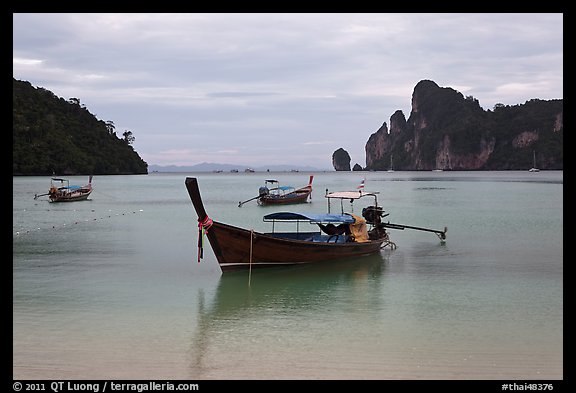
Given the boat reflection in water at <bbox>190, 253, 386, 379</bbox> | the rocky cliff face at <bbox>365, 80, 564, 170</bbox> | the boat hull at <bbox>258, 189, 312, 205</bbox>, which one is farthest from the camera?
the rocky cliff face at <bbox>365, 80, 564, 170</bbox>

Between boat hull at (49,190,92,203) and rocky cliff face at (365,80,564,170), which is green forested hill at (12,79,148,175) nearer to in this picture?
boat hull at (49,190,92,203)

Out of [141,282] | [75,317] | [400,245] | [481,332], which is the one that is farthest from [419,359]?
[400,245]

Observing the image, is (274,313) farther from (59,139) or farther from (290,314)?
(59,139)

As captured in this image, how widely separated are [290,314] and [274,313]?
0.38 m

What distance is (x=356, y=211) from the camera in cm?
4116

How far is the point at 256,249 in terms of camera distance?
50.3 feet

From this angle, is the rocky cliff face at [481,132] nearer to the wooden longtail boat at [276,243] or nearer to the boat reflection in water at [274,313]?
the wooden longtail boat at [276,243]

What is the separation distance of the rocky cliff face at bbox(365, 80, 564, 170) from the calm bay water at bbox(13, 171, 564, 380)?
153 m

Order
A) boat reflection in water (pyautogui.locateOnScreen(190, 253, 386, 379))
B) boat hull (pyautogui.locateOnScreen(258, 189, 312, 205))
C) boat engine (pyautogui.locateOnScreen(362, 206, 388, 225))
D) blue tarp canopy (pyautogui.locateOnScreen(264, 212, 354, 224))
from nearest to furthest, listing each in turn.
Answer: boat reflection in water (pyautogui.locateOnScreen(190, 253, 386, 379)), blue tarp canopy (pyautogui.locateOnScreen(264, 212, 354, 224)), boat engine (pyautogui.locateOnScreen(362, 206, 388, 225)), boat hull (pyautogui.locateOnScreen(258, 189, 312, 205))

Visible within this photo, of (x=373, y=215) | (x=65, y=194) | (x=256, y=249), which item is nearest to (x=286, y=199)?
(x=65, y=194)

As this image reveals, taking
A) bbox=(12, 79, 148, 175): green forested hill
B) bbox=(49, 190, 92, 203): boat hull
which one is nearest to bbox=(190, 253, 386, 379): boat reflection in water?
bbox=(49, 190, 92, 203): boat hull

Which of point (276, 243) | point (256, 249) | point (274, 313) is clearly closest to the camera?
point (274, 313)

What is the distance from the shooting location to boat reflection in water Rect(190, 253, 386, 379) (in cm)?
869

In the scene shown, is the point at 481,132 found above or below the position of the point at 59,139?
above
